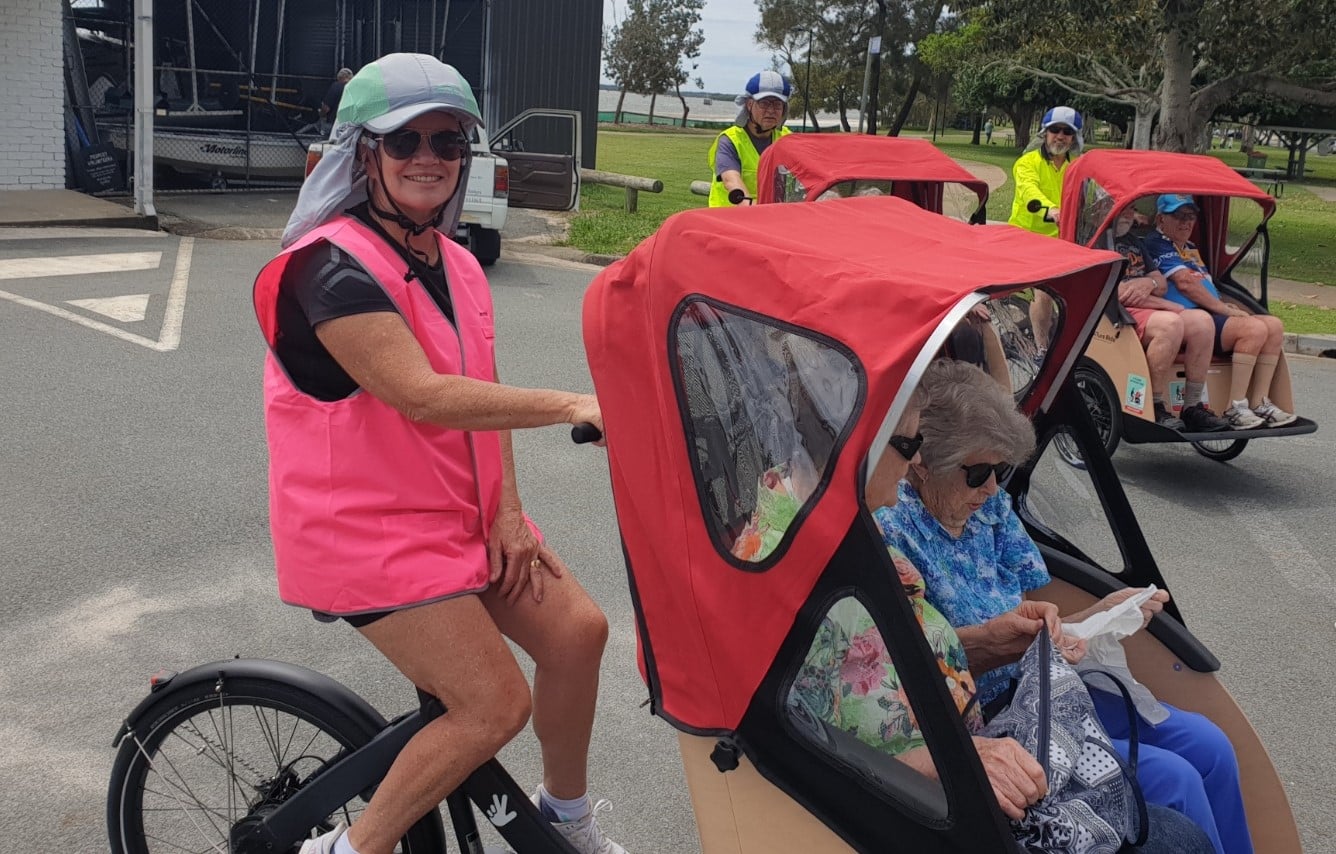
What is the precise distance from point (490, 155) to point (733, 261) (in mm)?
10704

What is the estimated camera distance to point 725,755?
81.0 inches

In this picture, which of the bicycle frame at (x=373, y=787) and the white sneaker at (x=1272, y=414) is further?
the white sneaker at (x=1272, y=414)

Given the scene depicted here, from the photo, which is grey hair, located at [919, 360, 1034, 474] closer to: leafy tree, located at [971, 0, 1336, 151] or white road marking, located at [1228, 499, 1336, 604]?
white road marking, located at [1228, 499, 1336, 604]

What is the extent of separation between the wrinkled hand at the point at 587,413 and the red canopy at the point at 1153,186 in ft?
17.4

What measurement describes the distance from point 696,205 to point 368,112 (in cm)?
1808

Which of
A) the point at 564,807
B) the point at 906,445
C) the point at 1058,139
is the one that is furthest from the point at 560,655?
the point at 1058,139

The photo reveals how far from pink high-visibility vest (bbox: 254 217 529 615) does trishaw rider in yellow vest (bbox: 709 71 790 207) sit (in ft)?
18.8

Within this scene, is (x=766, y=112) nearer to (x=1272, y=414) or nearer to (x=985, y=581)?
(x=1272, y=414)

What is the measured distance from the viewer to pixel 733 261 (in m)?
2.03

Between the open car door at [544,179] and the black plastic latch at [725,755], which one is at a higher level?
the open car door at [544,179]

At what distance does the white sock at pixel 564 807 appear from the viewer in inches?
102

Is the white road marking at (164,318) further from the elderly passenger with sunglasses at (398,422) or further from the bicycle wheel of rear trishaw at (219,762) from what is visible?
the elderly passenger with sunglasses at (398,422)

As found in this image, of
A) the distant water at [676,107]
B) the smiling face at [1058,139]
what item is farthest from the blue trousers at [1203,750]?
the distant water at [676,107]

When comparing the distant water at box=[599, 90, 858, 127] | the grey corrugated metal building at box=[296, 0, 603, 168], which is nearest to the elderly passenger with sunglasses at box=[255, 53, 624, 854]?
the grey corrugated metal building at box=[296, 0, 603, 168]
